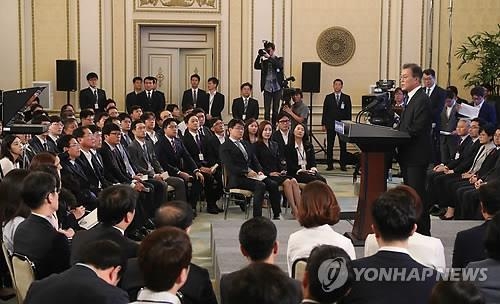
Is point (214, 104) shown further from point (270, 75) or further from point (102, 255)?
point (102, 255)

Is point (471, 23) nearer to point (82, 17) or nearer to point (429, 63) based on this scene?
point (429, 63)

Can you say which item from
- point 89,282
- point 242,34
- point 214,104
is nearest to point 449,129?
point 214,104

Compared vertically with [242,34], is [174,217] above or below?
below

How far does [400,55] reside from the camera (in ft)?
44.0

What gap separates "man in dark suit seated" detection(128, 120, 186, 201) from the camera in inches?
328

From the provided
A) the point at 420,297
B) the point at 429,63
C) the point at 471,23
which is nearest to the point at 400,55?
the point at 429,63

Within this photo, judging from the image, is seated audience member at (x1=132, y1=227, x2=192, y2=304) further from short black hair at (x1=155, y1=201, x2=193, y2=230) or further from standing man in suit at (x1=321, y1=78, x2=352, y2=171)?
standing man in suit at (x1=321, y1=78, x2=352, y2=171)

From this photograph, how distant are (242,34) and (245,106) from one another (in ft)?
4.96

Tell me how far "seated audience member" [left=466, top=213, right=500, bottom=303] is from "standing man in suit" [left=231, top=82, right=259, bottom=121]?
→ 30.4 ft

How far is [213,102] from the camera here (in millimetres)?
12562

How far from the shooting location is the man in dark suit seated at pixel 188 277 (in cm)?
337

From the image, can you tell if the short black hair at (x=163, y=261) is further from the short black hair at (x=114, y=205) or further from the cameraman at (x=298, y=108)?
the cameraman at (x=298, y=108)

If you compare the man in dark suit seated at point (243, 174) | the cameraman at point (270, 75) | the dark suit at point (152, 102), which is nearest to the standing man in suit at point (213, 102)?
the dark suit at point (152, 102)

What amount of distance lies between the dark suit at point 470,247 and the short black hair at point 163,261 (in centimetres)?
185
